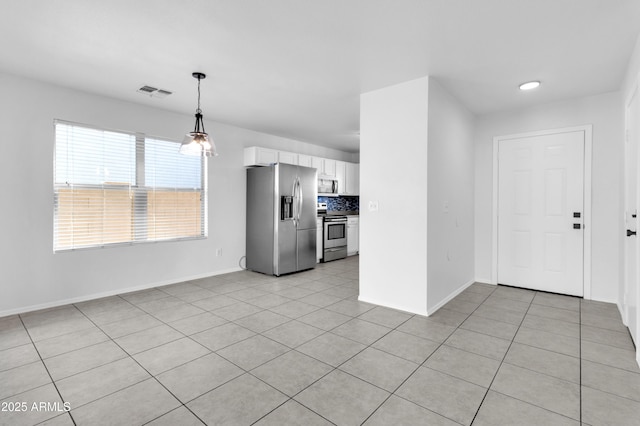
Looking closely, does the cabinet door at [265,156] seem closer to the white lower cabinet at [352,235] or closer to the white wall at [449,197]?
the white lower cabinet at [352,235]

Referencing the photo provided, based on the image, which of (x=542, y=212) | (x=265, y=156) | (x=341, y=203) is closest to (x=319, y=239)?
(x=341, y=203)

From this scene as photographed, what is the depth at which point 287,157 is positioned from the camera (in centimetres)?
614

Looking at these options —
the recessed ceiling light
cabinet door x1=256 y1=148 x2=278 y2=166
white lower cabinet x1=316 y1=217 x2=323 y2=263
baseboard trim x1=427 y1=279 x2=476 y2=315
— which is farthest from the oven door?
the recessed ceiling light

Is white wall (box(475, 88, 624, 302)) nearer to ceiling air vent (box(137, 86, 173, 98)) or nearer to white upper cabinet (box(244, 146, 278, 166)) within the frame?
white upper cabinet (box(244, 146, 278, 166))

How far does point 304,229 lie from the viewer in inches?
220

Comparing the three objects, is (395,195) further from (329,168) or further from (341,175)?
(341,175)

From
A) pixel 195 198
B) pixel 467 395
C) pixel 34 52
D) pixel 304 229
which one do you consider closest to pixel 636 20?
pixel 467 395

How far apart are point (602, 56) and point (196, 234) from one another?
212 inches

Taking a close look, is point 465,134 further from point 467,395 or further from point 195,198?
point 195,198

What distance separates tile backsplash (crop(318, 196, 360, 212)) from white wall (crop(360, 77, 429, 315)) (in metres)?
3.70

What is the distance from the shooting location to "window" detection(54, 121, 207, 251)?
3779 mm

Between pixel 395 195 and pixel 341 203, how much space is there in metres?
4.64

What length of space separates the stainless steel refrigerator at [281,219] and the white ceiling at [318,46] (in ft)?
5.11

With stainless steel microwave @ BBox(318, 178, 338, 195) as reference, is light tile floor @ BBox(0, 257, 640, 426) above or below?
below
